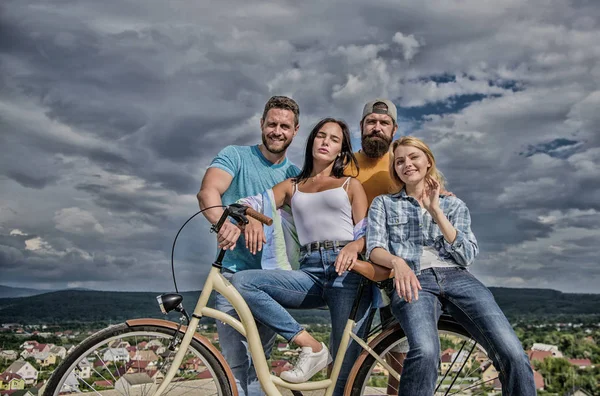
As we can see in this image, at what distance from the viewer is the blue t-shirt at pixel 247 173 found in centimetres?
400

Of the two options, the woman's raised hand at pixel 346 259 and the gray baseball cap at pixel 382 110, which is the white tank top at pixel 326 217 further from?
the gray baseball cap at pixel 382 110

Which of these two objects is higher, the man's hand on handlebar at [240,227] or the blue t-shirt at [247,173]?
the blue t-shirt at [247,173]

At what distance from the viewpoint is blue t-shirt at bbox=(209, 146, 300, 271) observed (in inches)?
158

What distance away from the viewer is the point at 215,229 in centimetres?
339

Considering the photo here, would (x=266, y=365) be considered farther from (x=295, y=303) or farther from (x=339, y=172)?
(x=339, y=172)

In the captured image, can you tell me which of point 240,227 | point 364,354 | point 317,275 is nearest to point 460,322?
point 364,354

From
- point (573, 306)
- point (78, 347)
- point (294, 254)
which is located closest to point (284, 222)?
point (294, 254)

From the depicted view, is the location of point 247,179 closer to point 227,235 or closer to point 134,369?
point 227,235

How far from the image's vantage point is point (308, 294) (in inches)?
139

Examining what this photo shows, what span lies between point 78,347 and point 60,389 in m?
0.25

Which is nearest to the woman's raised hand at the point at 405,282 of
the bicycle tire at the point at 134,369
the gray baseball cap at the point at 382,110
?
the bicycle tire at the point at 134,369

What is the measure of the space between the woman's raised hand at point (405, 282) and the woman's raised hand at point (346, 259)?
0.82ft

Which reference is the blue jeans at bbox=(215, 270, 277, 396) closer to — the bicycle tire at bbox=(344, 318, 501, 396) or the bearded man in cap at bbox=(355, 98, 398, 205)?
the bicycle tire at bbox=(344, 318, 501, 396)

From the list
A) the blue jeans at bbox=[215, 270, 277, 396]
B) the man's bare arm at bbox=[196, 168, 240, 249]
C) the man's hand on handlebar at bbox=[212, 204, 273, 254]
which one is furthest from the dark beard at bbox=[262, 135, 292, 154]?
the blue jeans at bbox=[215, 270, 277, 396]
